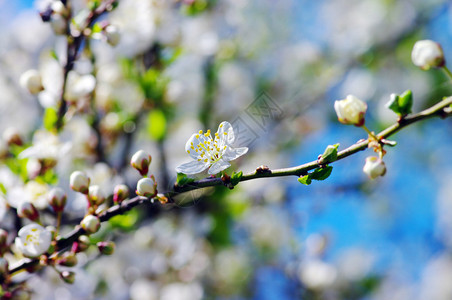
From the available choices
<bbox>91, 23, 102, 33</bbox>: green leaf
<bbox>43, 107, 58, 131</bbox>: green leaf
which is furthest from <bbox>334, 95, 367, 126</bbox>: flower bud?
<bbox>43, 107, 58, 131</bbox>: green leaf

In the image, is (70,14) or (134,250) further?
(134,250)

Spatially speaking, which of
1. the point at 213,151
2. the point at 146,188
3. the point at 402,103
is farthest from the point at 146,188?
the point at 402,103

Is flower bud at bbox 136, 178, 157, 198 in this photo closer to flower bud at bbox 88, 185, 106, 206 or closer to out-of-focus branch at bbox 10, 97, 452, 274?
out-of-focus branch at bbox 10, 97, 452, 274

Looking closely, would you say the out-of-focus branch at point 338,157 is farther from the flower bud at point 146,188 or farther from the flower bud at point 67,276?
the flower bud at point 67,276

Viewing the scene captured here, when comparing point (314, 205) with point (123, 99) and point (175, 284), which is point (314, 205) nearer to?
point (175, 284)

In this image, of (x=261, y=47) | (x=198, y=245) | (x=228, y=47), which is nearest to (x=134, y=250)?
(x=198, y=245)

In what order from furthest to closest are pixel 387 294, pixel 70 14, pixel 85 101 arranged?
1. pixel 387 294
2. pixel 85 101
3. pixel 70 14
